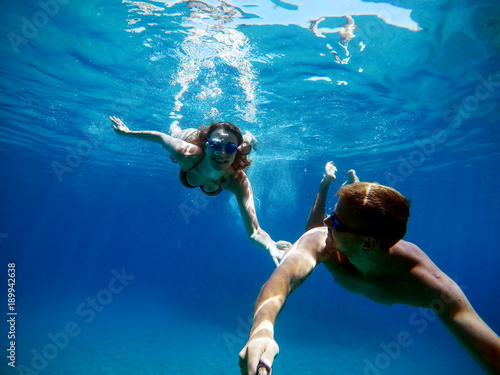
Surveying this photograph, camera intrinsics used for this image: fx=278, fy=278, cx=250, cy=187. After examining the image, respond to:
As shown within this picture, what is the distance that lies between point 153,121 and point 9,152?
21.1 m

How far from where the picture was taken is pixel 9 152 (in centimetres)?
2870

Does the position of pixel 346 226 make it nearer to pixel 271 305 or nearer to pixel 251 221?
pixel 271 305

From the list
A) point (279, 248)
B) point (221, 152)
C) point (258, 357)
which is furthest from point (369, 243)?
point (221, 152)

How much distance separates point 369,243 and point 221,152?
3.82 m

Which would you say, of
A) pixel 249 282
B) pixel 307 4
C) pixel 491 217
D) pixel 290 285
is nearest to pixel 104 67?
pixel 307 4

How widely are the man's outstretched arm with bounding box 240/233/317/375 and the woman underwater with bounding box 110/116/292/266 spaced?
8.47 feet

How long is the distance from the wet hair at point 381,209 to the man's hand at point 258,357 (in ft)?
4.33

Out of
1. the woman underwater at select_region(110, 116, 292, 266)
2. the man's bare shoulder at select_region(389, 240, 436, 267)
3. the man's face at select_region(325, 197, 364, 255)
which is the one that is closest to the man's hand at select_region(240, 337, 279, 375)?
the man's face at select_region(325, 197, 364, 255)

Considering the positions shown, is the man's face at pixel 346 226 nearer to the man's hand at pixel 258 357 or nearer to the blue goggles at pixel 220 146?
the man's hand at pixel 258 357

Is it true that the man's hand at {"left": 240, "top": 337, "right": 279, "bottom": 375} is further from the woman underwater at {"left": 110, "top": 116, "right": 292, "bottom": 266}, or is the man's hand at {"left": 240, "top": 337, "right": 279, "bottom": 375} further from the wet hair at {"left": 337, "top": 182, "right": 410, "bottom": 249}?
the woman underwater at {"left": 110, "top": 116, "right": 292, "bottom": 266}

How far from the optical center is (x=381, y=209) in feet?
7.63

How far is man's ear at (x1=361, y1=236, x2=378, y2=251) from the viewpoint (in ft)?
8.05

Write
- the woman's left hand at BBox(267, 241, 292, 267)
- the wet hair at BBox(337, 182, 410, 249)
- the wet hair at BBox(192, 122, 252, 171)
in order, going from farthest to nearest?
the wet hair at BBox(192, 122, 252, 171), the woman's left hand at BBox(267, 241, 292, 267), the wet hair at BBox(337, 182, 410, 249)

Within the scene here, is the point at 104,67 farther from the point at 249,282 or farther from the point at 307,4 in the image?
the point at 249,282
